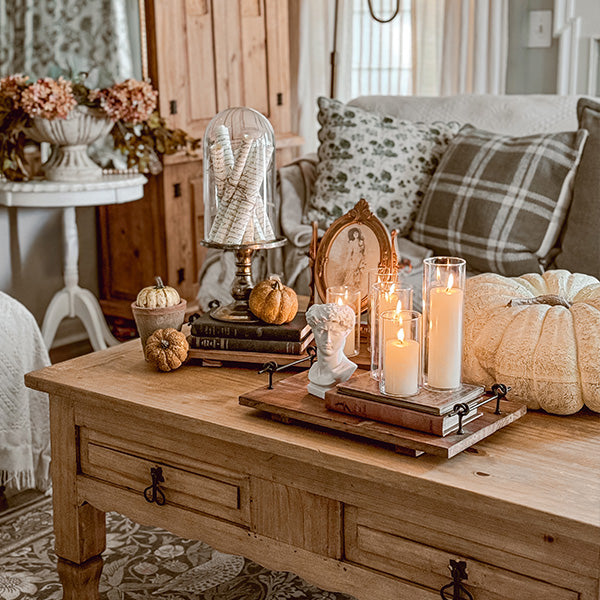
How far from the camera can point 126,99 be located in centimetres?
304

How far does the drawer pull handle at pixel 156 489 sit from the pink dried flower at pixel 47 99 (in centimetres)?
177

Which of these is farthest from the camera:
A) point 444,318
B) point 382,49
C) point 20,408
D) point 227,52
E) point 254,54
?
point 382,49

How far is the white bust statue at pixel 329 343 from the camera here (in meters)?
1.40

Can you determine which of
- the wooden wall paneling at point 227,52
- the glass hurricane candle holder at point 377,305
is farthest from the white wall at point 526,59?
the glass hurricane candle holder at point 377,305

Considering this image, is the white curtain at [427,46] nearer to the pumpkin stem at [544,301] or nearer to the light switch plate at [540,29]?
the light switch plate at [540,29]

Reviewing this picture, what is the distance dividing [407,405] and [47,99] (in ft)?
6.77

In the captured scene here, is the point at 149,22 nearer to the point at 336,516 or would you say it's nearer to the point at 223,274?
the point at 223,274

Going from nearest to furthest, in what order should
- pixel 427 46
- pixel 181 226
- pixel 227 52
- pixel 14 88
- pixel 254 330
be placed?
pixel 254 330 < pixel 14 88 < pixel 181 226 < pixel 227 52 < pixel 427 46

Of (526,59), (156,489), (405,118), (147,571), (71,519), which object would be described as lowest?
(147,571)

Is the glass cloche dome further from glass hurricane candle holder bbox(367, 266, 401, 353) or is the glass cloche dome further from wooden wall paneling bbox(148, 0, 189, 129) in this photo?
wooden wall paneling bbox(148, 0, 189, 129)

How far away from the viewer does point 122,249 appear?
3.65 meters

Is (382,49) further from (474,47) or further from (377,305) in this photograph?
(377,305)

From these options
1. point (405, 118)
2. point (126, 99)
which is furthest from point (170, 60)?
point (405, 118)

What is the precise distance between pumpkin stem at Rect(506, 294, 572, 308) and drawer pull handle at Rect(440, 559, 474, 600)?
1.64 feet
